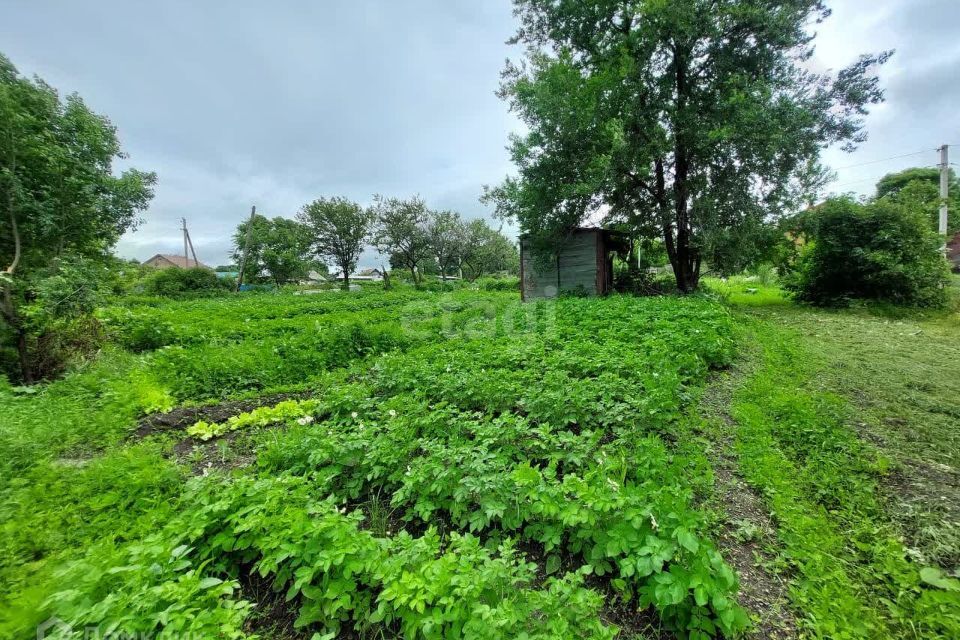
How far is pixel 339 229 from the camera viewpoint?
32.1 metres

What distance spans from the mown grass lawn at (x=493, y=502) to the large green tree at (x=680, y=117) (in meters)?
8.75

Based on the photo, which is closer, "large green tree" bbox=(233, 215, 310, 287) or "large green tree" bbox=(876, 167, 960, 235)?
"large green tree" bbox=(876, 167, 960, 235)

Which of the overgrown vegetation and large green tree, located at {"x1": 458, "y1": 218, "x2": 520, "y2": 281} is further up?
large green tree, located at {"x1": 458, "y1": 218, "x2": 520, "y2": 281}

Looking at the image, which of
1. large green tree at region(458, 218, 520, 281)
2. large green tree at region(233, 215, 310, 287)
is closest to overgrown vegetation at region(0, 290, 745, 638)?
large green tree at region(233, 215, 310, 287)

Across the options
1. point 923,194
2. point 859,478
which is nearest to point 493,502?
point 859,478

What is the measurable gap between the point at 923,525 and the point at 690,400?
1.95 metres

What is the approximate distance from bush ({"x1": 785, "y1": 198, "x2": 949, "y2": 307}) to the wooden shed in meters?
6.86

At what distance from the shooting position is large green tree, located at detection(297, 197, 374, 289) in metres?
31.8

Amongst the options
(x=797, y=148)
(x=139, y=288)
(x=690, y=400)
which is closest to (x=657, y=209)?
(x=797, y=148)

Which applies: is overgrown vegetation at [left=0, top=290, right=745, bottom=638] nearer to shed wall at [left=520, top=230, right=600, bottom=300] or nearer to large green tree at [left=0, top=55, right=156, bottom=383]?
large green tree at [left=0, top=55, right=156, bottom=383]

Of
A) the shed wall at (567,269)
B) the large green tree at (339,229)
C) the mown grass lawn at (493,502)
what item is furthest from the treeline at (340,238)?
the mown grass lawn at (493,502)

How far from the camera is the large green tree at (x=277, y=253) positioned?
31375 mm

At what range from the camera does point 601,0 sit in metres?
13.2

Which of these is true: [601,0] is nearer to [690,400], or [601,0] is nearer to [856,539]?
[690,400]
